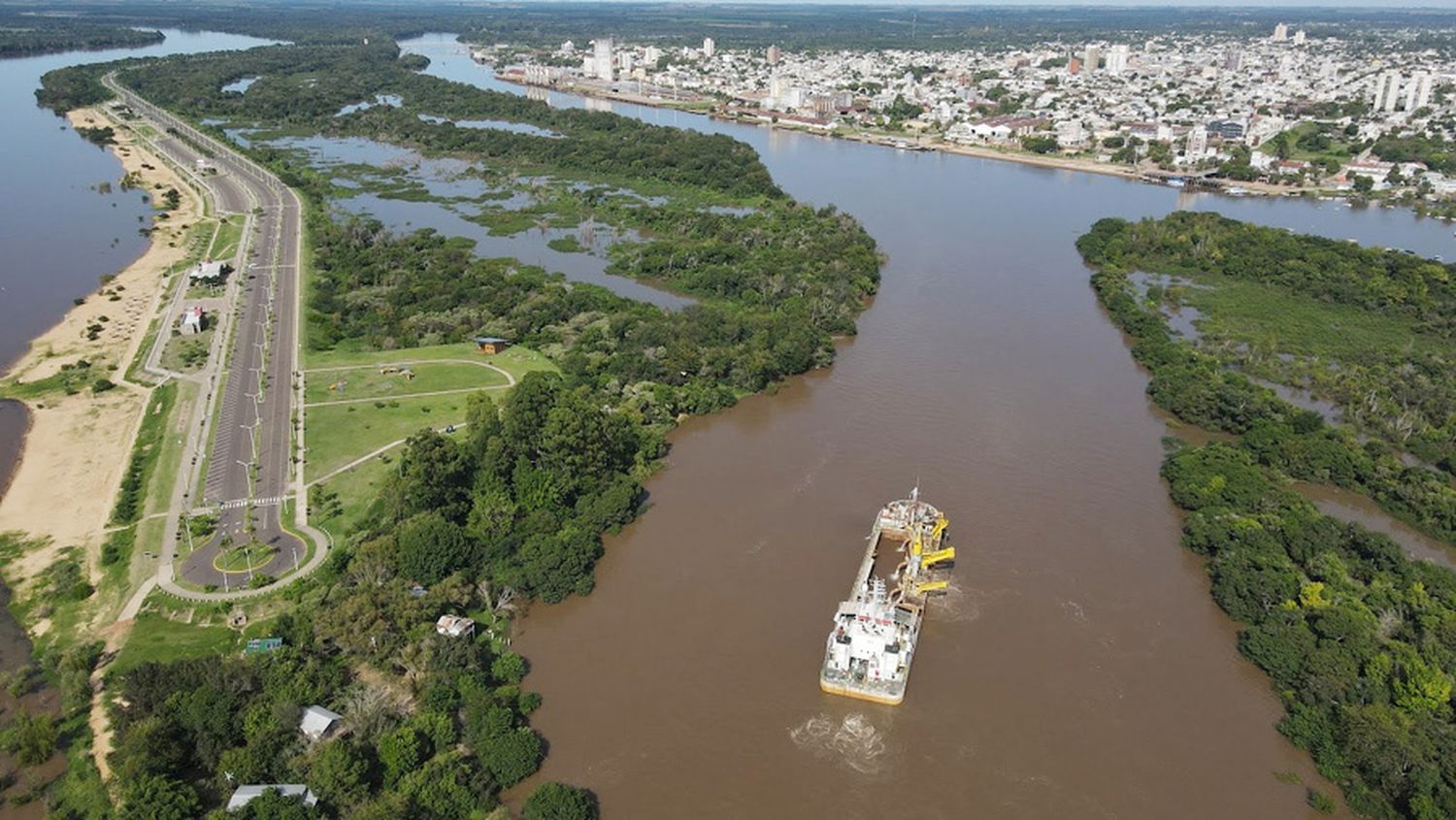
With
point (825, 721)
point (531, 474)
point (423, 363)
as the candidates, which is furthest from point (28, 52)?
point (825, 721)

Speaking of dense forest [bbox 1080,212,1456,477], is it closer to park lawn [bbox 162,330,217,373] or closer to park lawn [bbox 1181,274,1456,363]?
park lawn [bbox 1181,274,1456,363]

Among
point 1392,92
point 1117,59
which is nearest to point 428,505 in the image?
point 1392,92

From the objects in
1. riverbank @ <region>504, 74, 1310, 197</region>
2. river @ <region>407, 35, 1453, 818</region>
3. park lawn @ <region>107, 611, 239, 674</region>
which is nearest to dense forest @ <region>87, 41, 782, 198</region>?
riverbank @ <region>504, 74, 1310, 197</region>

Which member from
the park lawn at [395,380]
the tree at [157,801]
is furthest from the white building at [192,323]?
the tree at [157,801]

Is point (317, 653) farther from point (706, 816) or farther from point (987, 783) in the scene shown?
point (987, 783)

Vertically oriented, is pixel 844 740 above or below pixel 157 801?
below

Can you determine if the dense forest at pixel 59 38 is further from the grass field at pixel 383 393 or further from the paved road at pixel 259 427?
the grass field at pixel 383 393

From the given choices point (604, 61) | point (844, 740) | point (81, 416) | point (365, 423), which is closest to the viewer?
point (844, 740)

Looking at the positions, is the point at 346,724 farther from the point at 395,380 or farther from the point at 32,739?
the point at 395,380
